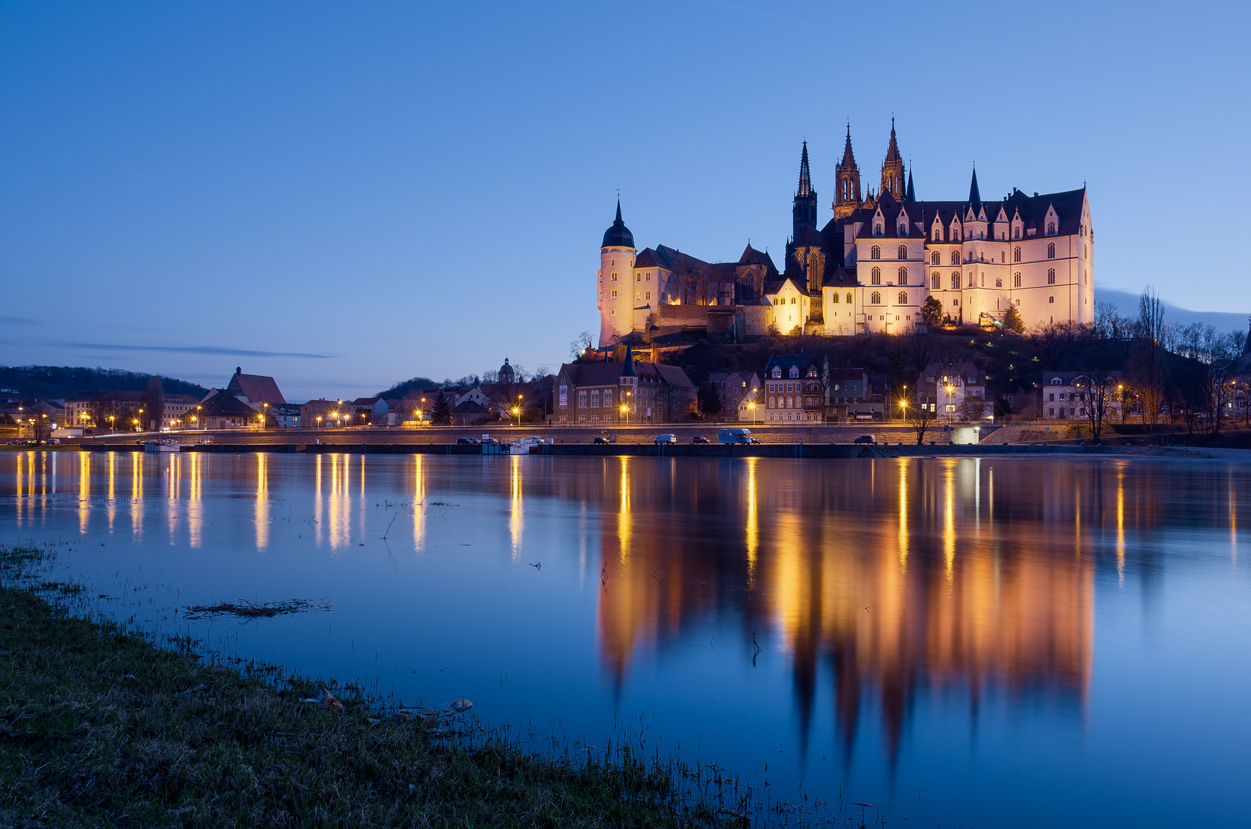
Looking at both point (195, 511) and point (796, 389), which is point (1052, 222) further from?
point (195, 511)

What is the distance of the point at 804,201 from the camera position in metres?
153

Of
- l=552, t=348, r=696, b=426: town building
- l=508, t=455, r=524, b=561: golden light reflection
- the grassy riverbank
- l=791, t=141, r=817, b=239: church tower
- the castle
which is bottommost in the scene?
l=508, t=455, r=524, b=561: golden light reflection

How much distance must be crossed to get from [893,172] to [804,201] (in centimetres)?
1583

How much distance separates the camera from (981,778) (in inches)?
264

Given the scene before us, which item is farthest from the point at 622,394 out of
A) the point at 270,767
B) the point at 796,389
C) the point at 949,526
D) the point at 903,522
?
the point at 270,767

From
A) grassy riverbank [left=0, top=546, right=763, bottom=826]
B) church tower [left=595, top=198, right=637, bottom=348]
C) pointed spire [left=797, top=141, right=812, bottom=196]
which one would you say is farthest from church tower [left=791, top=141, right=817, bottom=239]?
grassy riverbank [left=0, top=546, right=763, bottom=826]

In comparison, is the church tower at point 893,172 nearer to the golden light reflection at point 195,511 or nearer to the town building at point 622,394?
the town building at point 622,394

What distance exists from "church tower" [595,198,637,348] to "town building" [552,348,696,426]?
2079cm

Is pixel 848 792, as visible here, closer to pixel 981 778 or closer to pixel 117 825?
pixel 981 778

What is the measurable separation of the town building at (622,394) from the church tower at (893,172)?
56404 mm

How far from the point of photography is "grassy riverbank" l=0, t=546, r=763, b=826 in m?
5.16

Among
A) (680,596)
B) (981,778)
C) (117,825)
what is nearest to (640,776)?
(981,778)

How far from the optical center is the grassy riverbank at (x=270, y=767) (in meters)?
5.16

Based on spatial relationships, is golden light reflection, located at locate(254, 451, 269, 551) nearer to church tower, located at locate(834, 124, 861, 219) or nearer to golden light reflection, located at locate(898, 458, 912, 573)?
golden light reflection, located at locate(898, 458, 912, 573)
